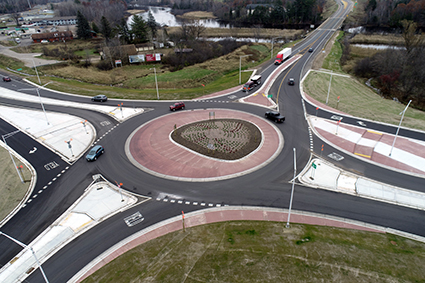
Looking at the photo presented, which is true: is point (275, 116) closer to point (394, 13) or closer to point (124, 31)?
point (124, 31)

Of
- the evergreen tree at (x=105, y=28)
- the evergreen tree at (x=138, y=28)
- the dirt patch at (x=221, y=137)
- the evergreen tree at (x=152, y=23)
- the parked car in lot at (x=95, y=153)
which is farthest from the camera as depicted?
the evergreen tree at (x=152, y=23)

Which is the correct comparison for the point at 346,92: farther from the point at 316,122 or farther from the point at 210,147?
the point at 210,147

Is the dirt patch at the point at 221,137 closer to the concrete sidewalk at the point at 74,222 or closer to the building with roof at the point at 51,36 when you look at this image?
the concrete sidewalk at the point at 74,222

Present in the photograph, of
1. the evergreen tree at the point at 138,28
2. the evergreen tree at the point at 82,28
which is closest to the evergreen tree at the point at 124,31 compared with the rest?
the evergreen tree at the point at 138,28

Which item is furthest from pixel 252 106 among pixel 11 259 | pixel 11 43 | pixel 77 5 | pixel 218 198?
pixel 77 5

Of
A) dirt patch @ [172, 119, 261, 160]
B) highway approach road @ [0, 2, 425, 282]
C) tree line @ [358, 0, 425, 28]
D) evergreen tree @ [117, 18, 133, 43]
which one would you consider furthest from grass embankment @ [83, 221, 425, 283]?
tree line @ [358, 0, 425, 28]

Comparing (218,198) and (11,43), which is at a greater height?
(11,43)
